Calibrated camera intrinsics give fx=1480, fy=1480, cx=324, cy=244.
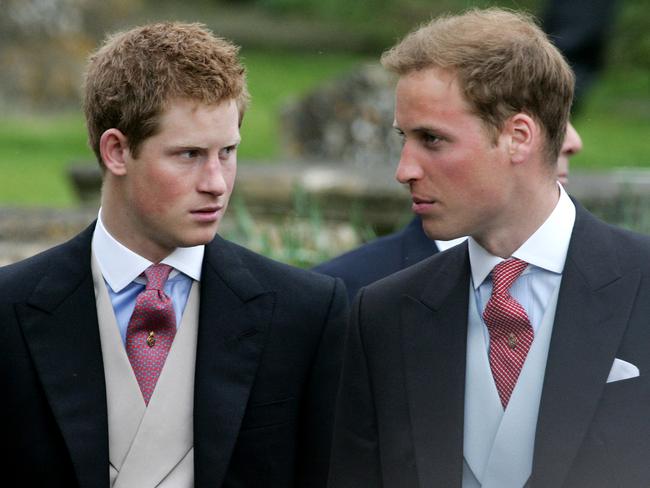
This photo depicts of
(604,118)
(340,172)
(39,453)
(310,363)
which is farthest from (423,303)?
(604,118)

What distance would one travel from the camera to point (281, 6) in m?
21.3

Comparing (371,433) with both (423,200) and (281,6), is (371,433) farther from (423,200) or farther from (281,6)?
(281,6)

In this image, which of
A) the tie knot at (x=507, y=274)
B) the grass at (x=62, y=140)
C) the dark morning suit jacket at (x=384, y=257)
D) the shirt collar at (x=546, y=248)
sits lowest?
the grass at (x=62, y=140)

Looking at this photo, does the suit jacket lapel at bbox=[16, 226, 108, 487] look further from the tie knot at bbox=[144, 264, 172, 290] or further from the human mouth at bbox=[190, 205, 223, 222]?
the human mouth at bbox=[190, 205, 223, 222]

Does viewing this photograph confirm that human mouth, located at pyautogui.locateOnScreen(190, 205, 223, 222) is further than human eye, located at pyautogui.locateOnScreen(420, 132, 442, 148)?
Yes

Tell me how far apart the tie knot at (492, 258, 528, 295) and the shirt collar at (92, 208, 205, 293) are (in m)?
0.81

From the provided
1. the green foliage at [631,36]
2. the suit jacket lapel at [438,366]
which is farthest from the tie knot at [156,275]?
the green foliage at [631,36]

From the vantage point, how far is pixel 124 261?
370 centimetres

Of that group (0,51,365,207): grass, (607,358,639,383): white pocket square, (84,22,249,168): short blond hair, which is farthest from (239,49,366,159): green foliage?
(607,358,639,383): white pocket square

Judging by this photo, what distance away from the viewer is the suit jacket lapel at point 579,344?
3191mm

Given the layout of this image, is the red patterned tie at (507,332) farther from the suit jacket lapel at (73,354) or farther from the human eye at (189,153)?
the suit jacket lapel at (73,354)

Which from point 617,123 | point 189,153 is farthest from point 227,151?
point 617,123

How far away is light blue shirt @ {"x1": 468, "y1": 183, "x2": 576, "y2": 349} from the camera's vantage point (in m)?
3.37

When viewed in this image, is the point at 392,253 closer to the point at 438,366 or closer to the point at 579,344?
the point at 438,366
